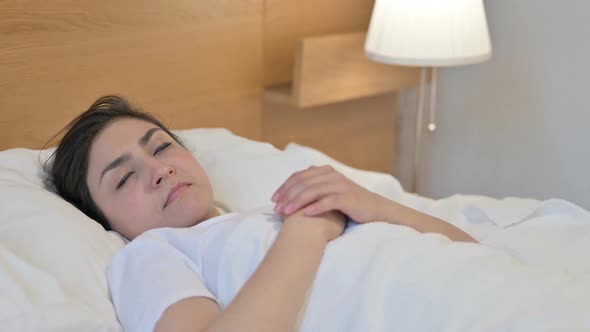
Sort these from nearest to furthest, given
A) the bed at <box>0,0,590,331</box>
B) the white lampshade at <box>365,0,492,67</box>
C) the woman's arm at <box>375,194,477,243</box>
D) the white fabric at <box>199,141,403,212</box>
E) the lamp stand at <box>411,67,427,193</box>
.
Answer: the bed at <box>0,0,590,331</box>
the woman's arm at <box>375,194,477,243</box>
the white fabric at <box>199,141,403,212</box>
the white lampshade at <box>365,0,492,67</box>
the lamp stand at <box>411,67,427,193</box>

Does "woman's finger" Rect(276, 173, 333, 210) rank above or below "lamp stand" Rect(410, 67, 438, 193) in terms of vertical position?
above

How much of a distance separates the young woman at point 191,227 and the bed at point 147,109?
6 cm

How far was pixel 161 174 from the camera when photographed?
1289 millimetres

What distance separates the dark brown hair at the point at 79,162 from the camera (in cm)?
136

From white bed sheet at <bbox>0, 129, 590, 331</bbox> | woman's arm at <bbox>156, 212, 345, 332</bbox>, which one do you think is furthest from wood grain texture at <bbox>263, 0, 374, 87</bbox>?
woman's arm at <bbox>156, 212, 345, 332</bbox>

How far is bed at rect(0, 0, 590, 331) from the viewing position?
3.69ft

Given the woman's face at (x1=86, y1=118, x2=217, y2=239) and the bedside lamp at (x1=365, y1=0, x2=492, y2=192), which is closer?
the woman's face at (x1=86, y1=118, x2=217, y2=239)

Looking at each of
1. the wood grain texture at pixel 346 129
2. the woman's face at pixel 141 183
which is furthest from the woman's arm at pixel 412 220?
the wood grain texture at pixel 346 129

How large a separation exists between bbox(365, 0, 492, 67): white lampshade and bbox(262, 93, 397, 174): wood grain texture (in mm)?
328

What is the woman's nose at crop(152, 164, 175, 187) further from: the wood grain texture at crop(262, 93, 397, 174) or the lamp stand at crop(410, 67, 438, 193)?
the lamp stand at crop(410, 67, 438, 193)

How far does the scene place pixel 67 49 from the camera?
173cm

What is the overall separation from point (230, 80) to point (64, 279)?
1.06m

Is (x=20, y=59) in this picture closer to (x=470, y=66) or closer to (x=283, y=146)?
(x=283, y=146)

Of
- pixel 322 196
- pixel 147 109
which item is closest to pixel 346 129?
pixel 147 109
